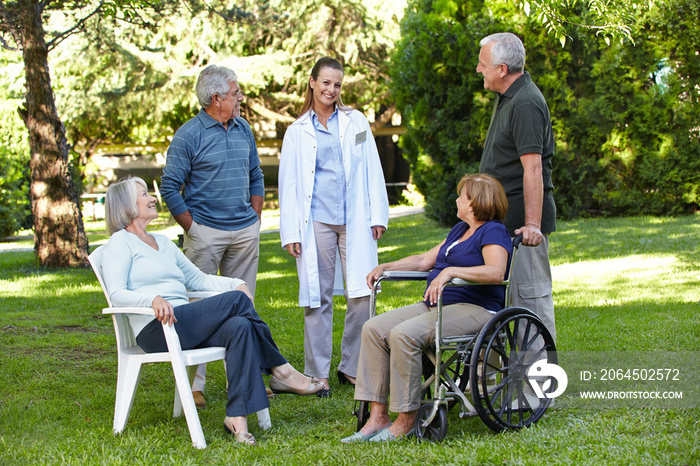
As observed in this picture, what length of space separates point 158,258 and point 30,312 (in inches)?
173

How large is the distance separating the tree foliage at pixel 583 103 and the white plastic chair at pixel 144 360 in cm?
1019

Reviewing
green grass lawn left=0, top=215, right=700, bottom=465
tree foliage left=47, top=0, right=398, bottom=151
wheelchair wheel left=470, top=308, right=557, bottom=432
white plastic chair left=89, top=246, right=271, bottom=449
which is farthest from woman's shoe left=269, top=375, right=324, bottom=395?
tree foliage left=47, top=0, right=398, bottom=151

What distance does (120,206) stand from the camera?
396 cm

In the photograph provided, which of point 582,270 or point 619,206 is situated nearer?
point 582,270

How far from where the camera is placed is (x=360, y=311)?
15.5 ft

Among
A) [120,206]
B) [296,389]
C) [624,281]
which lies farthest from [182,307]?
[624,281]

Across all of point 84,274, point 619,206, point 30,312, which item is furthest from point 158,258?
point 619,206

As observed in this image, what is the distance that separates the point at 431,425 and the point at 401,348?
40 cm

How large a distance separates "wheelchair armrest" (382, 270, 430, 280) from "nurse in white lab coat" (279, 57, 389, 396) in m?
0.72

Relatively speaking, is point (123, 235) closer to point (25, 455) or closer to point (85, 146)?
point (25, 455)

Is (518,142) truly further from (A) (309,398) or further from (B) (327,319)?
(A) (309,398)

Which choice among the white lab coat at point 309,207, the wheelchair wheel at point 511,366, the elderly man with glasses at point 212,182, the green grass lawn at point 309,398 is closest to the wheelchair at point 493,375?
the wheelchair wheel at point 511,366

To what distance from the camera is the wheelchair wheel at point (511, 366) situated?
337cm

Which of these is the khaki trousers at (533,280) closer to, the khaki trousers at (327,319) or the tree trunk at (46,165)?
the khaki trousers at (327,319)
